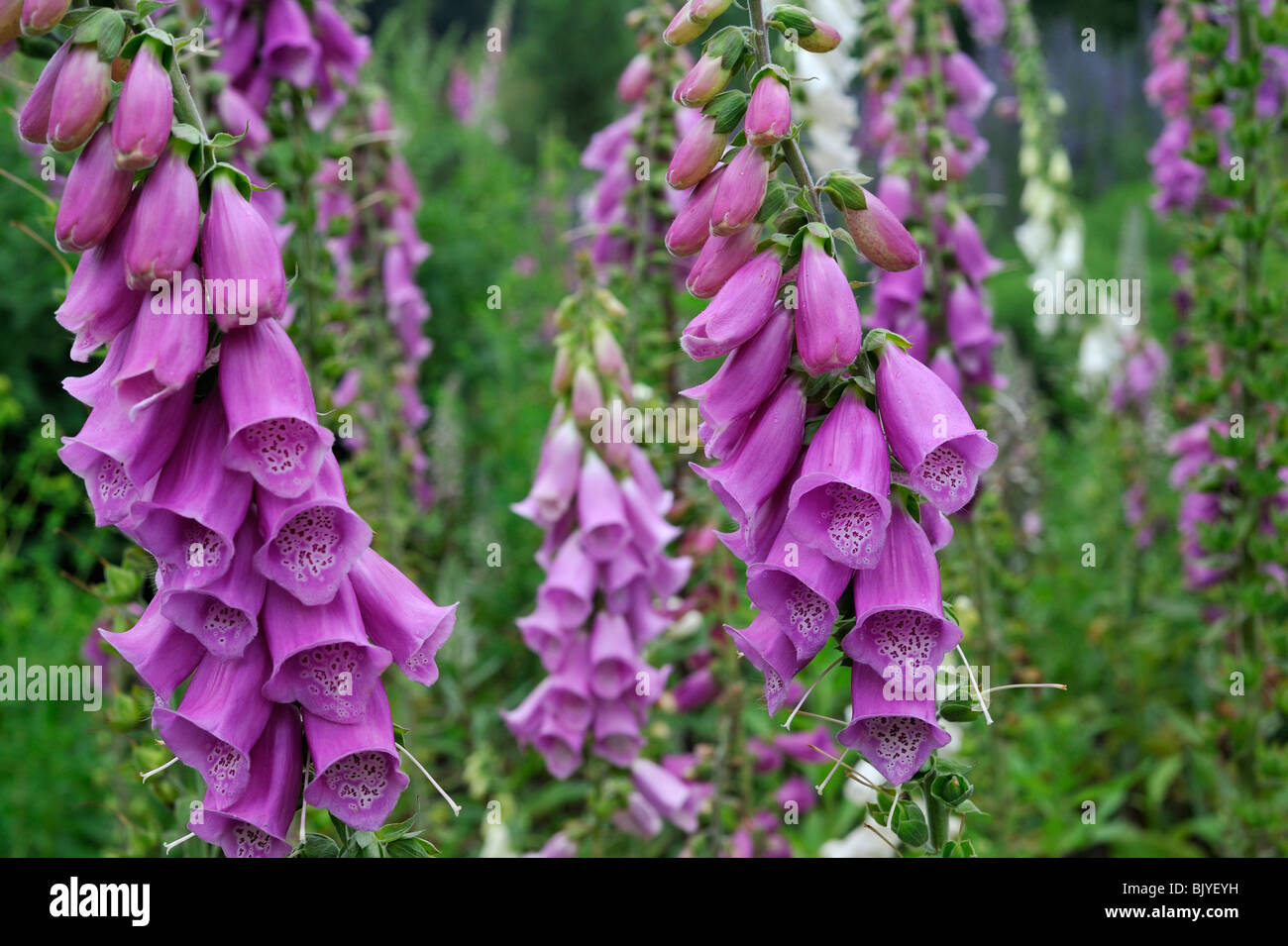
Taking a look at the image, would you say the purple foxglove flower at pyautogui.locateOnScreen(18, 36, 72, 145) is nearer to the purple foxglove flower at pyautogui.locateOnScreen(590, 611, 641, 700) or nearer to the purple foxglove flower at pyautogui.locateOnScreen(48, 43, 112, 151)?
the purple foxglove flower at pyautogui.locateOnScreen(48, 43, 112, 151)

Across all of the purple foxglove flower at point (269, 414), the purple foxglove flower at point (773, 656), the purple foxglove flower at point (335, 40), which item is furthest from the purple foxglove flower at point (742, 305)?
the purple foxglove flower at point (335, 40)

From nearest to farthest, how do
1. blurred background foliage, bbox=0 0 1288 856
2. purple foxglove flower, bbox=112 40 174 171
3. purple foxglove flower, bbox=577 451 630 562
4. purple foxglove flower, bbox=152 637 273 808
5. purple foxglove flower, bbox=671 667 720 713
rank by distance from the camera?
purple foxglove flower, bbox=112 40 174 171 < purple foxglove flower, bbox=152 637 273 808 < purple foxglove flower, bbox=577 451 630 562 < purple foxglove flower, bbox=671 667 720 713 < blurred background foliage, bbox=0 0 1288 856

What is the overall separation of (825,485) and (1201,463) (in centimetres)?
237

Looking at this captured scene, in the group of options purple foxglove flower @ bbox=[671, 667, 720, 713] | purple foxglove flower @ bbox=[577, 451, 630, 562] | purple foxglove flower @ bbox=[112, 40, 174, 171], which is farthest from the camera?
purple foxglove flower @ bbox=[671, 667, 720, 713]

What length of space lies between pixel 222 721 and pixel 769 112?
0.92 meters

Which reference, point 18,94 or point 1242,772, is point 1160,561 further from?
point 18,94

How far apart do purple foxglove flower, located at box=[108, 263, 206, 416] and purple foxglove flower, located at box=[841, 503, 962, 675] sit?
80 cm

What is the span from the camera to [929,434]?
1.21 m

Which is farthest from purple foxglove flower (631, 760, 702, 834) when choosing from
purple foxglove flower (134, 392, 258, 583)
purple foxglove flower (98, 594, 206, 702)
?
purple foxglove flower (134, 392, 258, 583)

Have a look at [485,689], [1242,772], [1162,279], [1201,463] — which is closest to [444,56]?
[1162,279]

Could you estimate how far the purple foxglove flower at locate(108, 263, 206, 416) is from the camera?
46.1 inches

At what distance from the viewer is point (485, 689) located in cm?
407

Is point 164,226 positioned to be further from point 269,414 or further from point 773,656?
point 773,656

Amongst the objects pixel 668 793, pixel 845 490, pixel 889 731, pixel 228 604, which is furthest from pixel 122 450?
pixel 668 793
